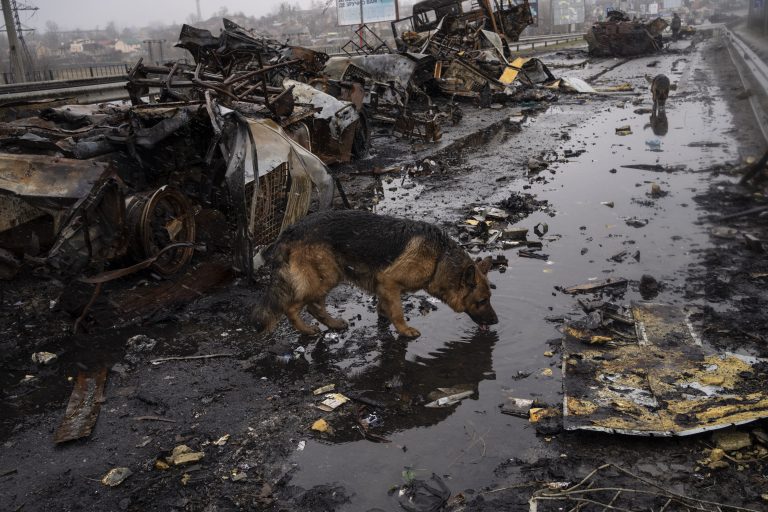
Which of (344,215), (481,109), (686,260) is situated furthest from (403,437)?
(481,109)

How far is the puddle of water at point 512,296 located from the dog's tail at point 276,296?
891 mm

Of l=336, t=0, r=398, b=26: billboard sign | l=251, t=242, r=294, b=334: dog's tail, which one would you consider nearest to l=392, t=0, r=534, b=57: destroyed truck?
l=336, t=0, r=398, b=26: billboard sign

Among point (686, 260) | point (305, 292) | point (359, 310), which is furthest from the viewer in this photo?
point (686, 260)

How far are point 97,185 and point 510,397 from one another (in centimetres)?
430

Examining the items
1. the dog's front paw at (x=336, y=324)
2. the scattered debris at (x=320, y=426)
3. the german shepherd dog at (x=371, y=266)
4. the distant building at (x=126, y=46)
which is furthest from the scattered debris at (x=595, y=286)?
the distant building at (x=126, y=46)

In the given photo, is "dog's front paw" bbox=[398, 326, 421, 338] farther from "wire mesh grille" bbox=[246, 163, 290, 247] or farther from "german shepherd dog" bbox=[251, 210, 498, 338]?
"wire mesh grille" bbox=[246, 163, 290, 247]

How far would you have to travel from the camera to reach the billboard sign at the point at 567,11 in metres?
72.4

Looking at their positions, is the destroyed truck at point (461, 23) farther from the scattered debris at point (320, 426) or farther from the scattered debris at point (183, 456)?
the scattered debris at point (183, 456)

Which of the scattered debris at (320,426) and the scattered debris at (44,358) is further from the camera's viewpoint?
the scattered debris at (44,358)

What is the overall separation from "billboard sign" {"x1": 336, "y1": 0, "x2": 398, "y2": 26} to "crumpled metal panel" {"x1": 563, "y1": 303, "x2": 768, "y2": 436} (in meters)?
33.5

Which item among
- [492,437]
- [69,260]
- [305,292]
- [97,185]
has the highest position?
[97,185]

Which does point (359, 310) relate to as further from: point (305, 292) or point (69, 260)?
point (69, 260)

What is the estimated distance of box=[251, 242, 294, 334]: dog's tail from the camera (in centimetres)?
Answer: 499

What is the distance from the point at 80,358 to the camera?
5105 millimetres
